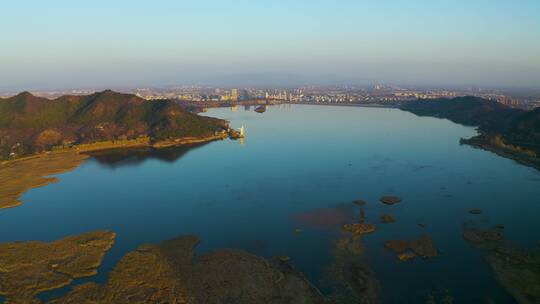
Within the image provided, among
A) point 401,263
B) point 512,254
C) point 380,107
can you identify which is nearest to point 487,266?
point 512,254

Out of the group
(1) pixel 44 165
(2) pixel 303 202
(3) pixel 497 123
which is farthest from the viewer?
(3) pixel 497 123

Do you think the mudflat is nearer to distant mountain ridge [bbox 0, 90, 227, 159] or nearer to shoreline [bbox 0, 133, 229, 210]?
shoreline [bbox 0, 133, 229, 210]

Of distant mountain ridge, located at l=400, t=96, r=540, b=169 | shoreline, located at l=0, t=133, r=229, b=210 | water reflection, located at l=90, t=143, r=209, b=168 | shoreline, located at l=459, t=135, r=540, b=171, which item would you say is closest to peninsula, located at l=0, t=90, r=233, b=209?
shoreline, located at l=0, t=133, r=229, b=210

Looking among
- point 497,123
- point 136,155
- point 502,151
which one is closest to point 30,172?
point 136,155

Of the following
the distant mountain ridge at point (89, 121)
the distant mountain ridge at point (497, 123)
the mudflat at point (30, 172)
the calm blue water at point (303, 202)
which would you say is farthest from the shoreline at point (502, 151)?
the mudflat at point (30, 172)

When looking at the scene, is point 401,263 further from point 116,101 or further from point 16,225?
point 116,101

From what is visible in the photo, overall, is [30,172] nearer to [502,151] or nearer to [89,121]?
[89,121]
